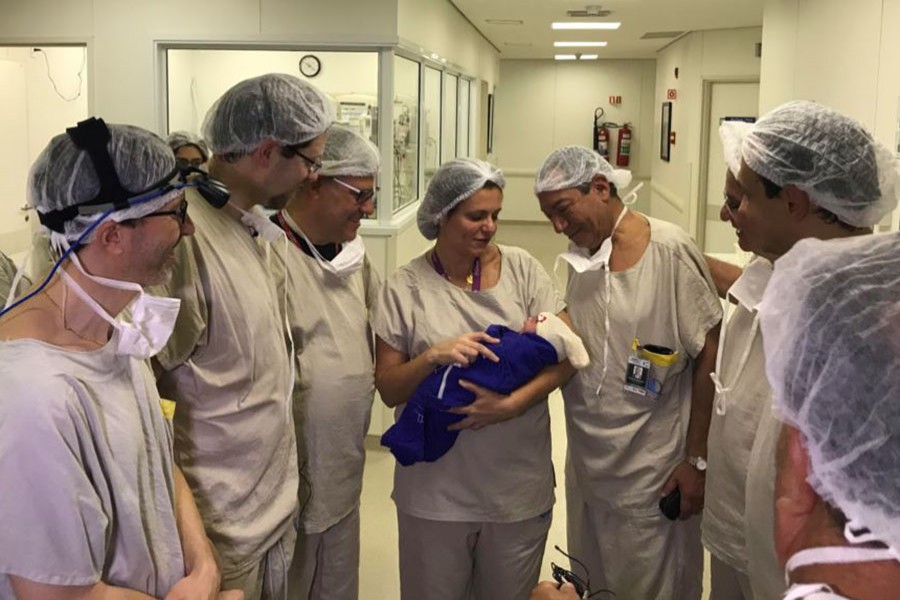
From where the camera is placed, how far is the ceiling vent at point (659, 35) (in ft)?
29.3

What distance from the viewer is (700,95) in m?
8.48

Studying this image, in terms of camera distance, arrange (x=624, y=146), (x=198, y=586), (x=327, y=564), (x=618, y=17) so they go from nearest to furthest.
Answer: (x=198, y=586)
(x=327, y=564)
(x=618, y=17)
(x=624, y=146)

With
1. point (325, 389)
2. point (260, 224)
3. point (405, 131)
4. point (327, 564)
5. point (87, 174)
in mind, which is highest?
point (405, 131)

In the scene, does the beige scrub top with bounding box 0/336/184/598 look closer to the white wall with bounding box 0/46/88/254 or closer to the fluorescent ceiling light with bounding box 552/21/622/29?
the white wall with bounding box 0/46/88/254

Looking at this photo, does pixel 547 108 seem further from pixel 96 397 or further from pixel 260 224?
pixel 96 397

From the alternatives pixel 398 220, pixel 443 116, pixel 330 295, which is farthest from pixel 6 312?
pixel 443 116

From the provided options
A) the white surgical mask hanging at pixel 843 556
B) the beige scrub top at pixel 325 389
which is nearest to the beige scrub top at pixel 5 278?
the beige scrub top at pixel 325 389

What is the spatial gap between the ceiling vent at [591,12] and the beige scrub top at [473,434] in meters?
5.52

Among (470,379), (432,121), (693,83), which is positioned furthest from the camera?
(693,83)

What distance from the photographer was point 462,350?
1.90m

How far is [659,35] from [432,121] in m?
4.25

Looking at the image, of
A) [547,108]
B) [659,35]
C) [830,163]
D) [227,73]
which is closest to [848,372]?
[830,163]

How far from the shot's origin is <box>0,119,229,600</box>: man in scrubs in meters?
1.12

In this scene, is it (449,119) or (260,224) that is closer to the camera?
(260,224)
